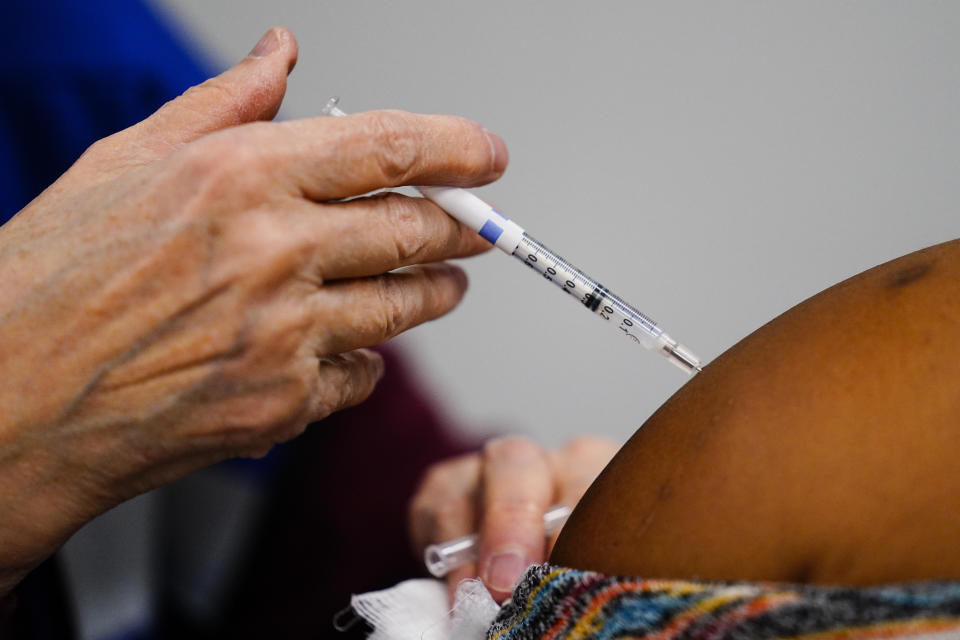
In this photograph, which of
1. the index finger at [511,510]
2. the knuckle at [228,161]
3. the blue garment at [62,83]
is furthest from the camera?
the blue garment at [62,83]

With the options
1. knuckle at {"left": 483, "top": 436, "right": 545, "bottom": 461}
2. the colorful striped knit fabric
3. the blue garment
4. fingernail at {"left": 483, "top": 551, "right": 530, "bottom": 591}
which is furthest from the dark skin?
the blue garment

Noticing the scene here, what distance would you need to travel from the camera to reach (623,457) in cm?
52

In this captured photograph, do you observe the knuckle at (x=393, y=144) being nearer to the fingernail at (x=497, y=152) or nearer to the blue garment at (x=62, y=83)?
the fingernail at (x=497, y=152)

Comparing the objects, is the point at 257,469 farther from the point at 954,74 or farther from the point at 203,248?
the point at 954,74

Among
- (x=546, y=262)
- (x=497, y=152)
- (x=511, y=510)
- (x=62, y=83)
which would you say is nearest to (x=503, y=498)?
(x=511, y=510)

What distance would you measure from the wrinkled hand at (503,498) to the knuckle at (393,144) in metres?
0.38

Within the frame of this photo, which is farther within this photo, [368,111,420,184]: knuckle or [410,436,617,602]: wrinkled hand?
[410,436,617,602]: wrinkled hand

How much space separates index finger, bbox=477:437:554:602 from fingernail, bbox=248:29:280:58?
0.53m

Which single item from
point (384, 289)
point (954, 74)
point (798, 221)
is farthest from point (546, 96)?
point (384, 289)

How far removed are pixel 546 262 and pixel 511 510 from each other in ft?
0.93

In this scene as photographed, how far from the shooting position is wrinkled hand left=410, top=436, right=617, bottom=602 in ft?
2.59

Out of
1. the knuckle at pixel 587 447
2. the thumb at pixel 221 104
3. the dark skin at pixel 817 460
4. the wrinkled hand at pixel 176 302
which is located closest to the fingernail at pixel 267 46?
the thumb at pixel 221 104

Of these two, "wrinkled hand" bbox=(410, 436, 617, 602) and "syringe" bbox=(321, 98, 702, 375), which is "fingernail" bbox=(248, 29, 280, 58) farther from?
"wrinkled hand" bbox=(410, 436, 617, 602)

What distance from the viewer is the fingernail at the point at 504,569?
0.74 m
